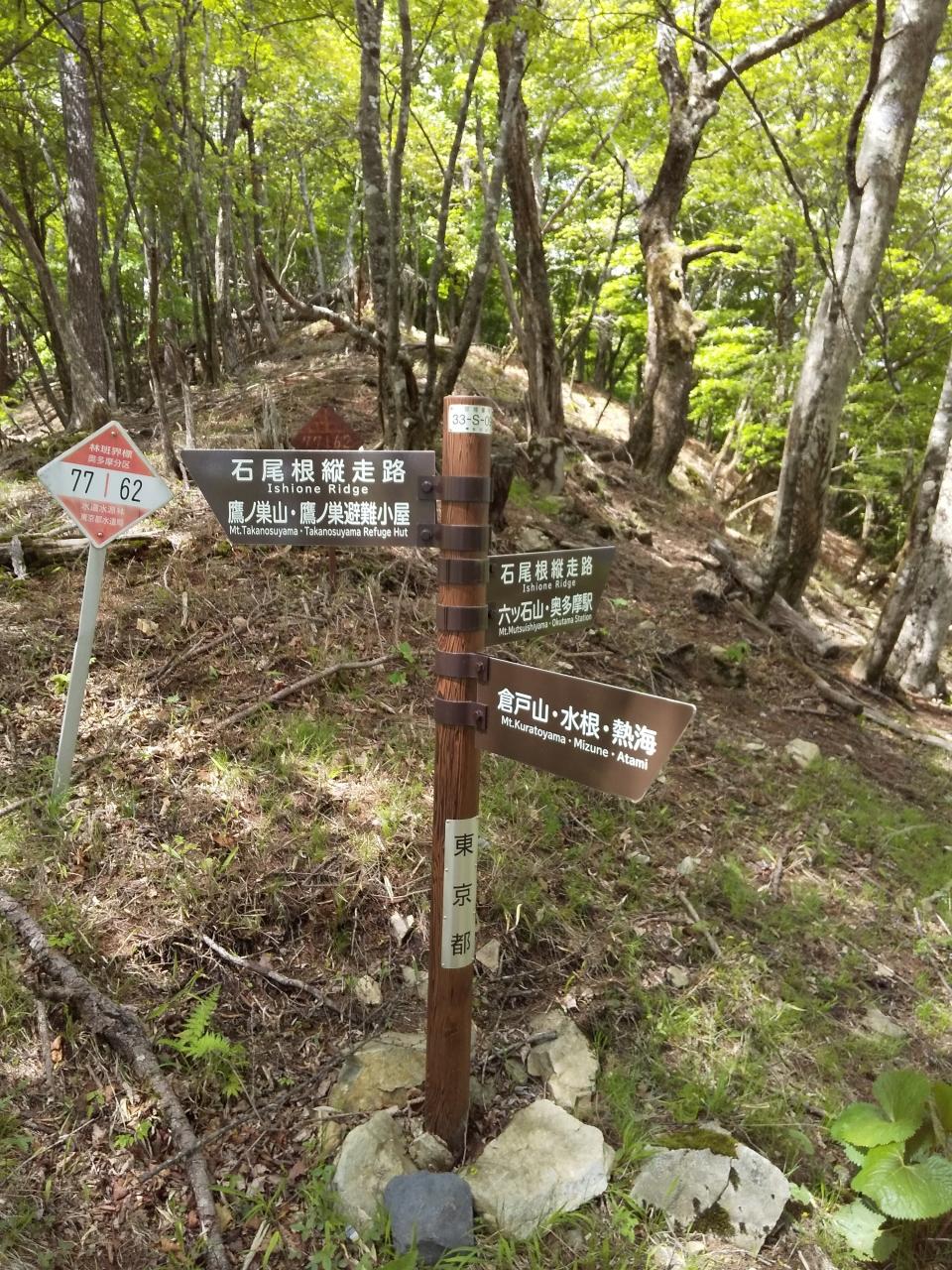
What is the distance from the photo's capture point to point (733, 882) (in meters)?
4.24

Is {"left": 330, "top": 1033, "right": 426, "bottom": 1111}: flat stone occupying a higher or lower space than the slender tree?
lower

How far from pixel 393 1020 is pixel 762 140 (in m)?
13.4

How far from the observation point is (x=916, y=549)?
8.34 m

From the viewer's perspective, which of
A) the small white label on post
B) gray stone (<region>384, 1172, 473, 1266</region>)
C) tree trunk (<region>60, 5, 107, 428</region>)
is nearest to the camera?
the small white label on post

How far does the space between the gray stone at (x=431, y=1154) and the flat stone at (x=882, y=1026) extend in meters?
2.11

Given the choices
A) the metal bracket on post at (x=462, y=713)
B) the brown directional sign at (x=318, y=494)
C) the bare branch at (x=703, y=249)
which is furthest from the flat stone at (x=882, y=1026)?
the bare branch at (x=703, y=249)

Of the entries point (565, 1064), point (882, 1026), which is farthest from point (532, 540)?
point (565, 1064)

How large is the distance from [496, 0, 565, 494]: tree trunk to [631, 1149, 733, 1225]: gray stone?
7281mm

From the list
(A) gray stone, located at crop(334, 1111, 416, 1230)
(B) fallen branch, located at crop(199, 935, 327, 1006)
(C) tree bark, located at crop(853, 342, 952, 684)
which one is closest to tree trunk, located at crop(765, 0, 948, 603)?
(C) tree bark, located at crop(853, 342, 952, 684)

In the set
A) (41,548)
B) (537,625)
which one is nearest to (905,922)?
(537,625)

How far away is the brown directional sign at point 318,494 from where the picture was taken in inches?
95.5

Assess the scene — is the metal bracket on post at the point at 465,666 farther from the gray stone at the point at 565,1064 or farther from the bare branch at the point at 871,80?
the bare branch at the point at 871,80

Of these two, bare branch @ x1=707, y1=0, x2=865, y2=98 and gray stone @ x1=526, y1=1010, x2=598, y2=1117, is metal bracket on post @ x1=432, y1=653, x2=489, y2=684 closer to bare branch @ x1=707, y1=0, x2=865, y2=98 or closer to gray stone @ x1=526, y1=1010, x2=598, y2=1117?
gray stone @ x1=526, y1=1010, x2=598, y2=1117

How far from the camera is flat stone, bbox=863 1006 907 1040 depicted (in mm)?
3555
